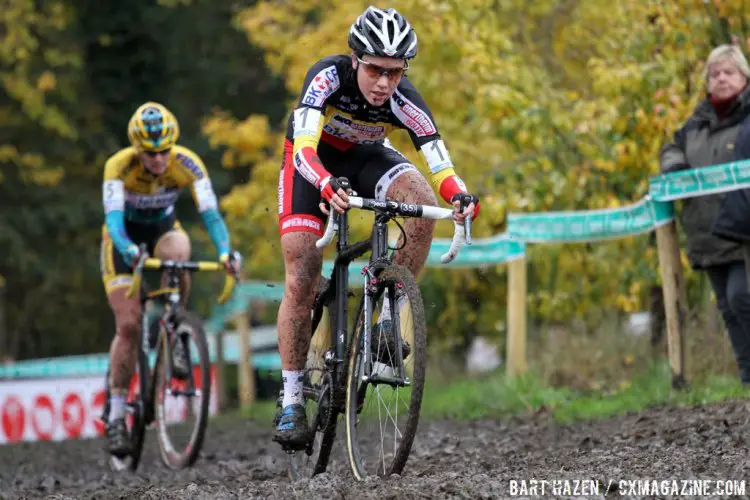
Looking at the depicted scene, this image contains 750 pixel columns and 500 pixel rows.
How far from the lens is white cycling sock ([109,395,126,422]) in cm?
1054

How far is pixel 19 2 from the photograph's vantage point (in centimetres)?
2802

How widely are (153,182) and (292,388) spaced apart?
3571mm

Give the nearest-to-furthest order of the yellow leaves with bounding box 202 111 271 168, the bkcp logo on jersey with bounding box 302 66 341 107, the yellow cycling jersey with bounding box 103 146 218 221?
the bkcp logo on jersey with bounding box 302 66 341 107 < the yellow cycling jersey with bounding box 103 146 218 221 < the yellow leaves with bounding box 202 111 271 168

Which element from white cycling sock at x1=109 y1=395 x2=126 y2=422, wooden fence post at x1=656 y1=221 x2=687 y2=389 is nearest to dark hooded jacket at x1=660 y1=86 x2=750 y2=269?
wooden fence post at x1=656 y1=221 x2=687 y2=389

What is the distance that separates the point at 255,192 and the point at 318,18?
361 cm

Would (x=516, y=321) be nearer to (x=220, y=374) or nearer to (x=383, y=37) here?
(x=383, y=37)

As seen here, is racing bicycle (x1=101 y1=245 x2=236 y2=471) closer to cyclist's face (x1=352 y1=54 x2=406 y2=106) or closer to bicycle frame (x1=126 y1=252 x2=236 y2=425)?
bicycle frame (x1=126 y1=252 x2=236 y2=425)

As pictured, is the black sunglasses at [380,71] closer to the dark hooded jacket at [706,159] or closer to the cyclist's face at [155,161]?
the dark hooded jacket at [706,159]

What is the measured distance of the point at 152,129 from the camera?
10.1 m

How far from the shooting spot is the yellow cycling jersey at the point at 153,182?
10.3 meters

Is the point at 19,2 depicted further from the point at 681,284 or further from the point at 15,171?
the point at 681,284

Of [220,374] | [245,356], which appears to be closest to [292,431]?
[245,356]

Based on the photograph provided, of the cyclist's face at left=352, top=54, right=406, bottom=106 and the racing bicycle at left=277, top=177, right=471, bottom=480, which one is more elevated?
the cyclist's face at left=352, top=54, right=406, bottom=106

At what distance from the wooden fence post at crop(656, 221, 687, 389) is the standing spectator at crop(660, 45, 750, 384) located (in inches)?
21.8
